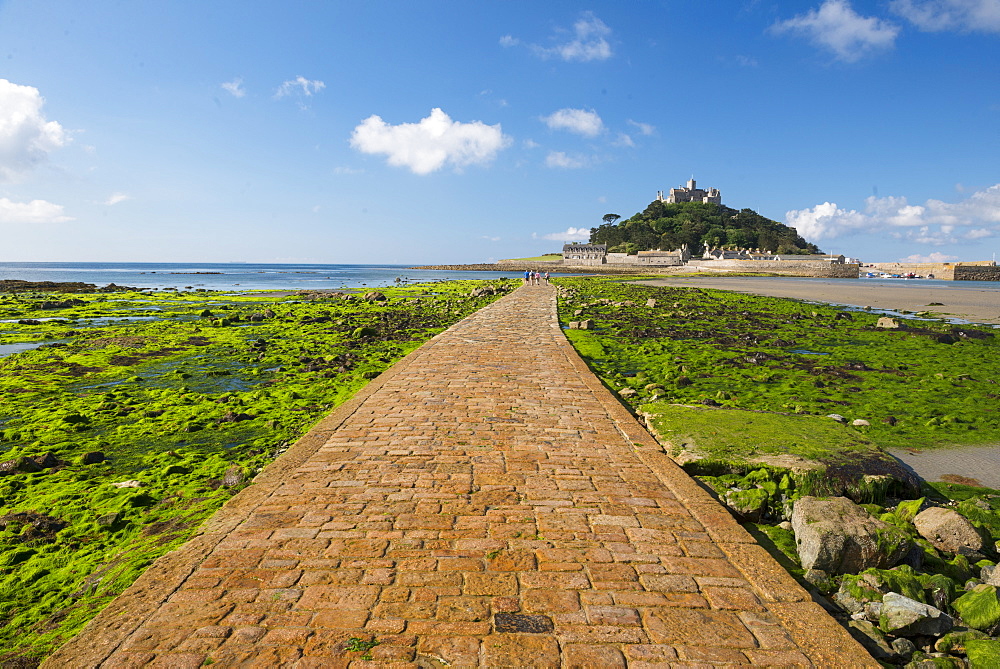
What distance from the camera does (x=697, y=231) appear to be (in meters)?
133

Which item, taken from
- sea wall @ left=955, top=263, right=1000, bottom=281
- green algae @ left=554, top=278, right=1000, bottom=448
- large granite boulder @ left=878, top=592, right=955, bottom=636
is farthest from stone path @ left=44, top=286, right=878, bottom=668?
sea wall @ left=955, top=263, right=1000, bottom=281

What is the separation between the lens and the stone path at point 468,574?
2684 millimetres

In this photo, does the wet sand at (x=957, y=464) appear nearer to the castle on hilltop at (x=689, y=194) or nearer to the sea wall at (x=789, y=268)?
the sea wall at (x=789, y=268)

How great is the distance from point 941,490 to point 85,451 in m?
10.2

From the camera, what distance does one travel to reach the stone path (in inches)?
106

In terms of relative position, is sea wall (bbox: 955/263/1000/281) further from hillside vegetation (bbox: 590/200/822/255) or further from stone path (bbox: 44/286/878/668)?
stone path (bbox: 44/286/878/668)

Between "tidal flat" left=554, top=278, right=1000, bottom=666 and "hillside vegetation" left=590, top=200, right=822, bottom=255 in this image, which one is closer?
"tidal flat" left=554, top=278, right=1000, bottom=666

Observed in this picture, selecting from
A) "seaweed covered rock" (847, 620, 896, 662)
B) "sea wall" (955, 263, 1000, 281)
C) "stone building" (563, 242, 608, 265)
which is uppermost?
"stone building" (563, 242, 608, 265)

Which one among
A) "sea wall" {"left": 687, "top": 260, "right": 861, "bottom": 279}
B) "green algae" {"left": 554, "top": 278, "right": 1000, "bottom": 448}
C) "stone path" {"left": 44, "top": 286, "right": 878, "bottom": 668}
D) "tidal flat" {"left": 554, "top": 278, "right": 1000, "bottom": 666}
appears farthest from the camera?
"sea wall" {"left": 687, "top": 260, "right": 861, "bottom": 279}

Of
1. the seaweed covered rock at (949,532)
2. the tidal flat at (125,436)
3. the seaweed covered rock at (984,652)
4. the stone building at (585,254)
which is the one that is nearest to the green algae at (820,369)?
the seaweed covered rock at (949,532)

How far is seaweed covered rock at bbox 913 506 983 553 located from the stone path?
184 centimetres

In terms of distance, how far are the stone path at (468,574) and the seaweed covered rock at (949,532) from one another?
1841mm

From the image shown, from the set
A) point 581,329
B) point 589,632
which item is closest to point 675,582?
point 589,632

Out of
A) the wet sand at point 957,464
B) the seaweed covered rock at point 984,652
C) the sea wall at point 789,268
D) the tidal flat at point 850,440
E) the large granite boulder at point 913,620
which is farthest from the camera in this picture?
the sea wall at point 789,268
